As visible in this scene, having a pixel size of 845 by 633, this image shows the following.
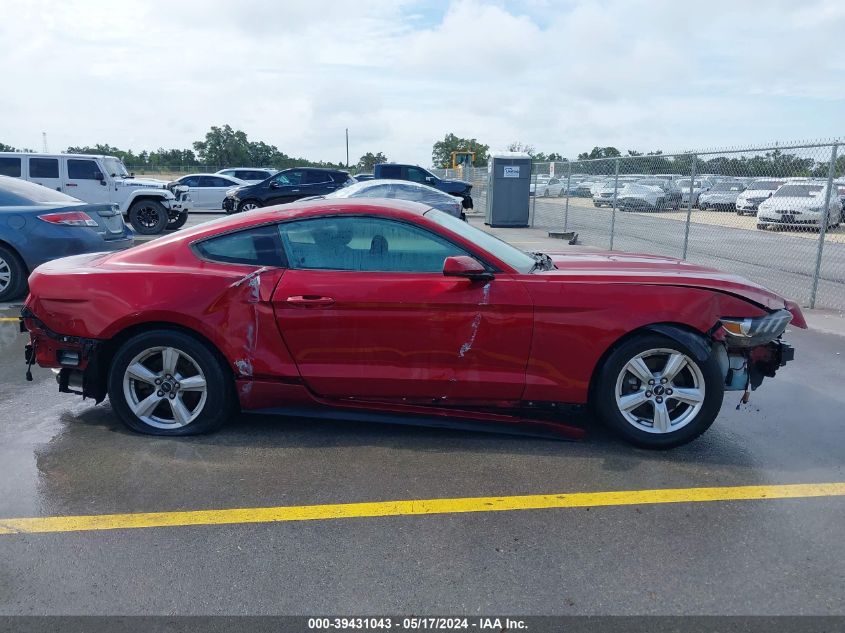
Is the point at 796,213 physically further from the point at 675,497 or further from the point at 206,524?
the point at 206,524

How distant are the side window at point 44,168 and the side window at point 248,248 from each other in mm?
13056

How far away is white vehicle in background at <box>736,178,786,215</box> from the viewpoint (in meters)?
8.88

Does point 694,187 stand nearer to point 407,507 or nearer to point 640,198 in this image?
point 640,198

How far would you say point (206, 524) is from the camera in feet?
10.8

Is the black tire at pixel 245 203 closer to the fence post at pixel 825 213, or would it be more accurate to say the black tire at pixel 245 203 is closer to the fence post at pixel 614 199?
the fence post at pixel 614 199

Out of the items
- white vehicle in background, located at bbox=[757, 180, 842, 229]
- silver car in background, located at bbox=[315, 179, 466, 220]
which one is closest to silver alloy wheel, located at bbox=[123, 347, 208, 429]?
white vehicle in background, located at bbox=[757, 180, 842, 229]

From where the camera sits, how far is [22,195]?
→ 8586 mm

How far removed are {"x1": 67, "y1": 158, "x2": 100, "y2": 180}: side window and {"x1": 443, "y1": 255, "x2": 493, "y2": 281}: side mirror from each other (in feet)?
45.9

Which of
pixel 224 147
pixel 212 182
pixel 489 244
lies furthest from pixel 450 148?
pixel 489 244

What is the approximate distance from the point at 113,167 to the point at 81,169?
838 millimetres

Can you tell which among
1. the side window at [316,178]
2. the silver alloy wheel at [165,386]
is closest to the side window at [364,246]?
the silver alloy wheel at [165,386]

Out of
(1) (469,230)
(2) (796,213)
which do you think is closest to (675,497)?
(1) (469,230)

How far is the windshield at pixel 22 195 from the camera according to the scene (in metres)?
8.43

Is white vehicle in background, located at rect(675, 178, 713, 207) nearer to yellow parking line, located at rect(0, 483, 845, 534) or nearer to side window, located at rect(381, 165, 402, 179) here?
yellow parking line, located at rect(0, 483, 845, 534)
